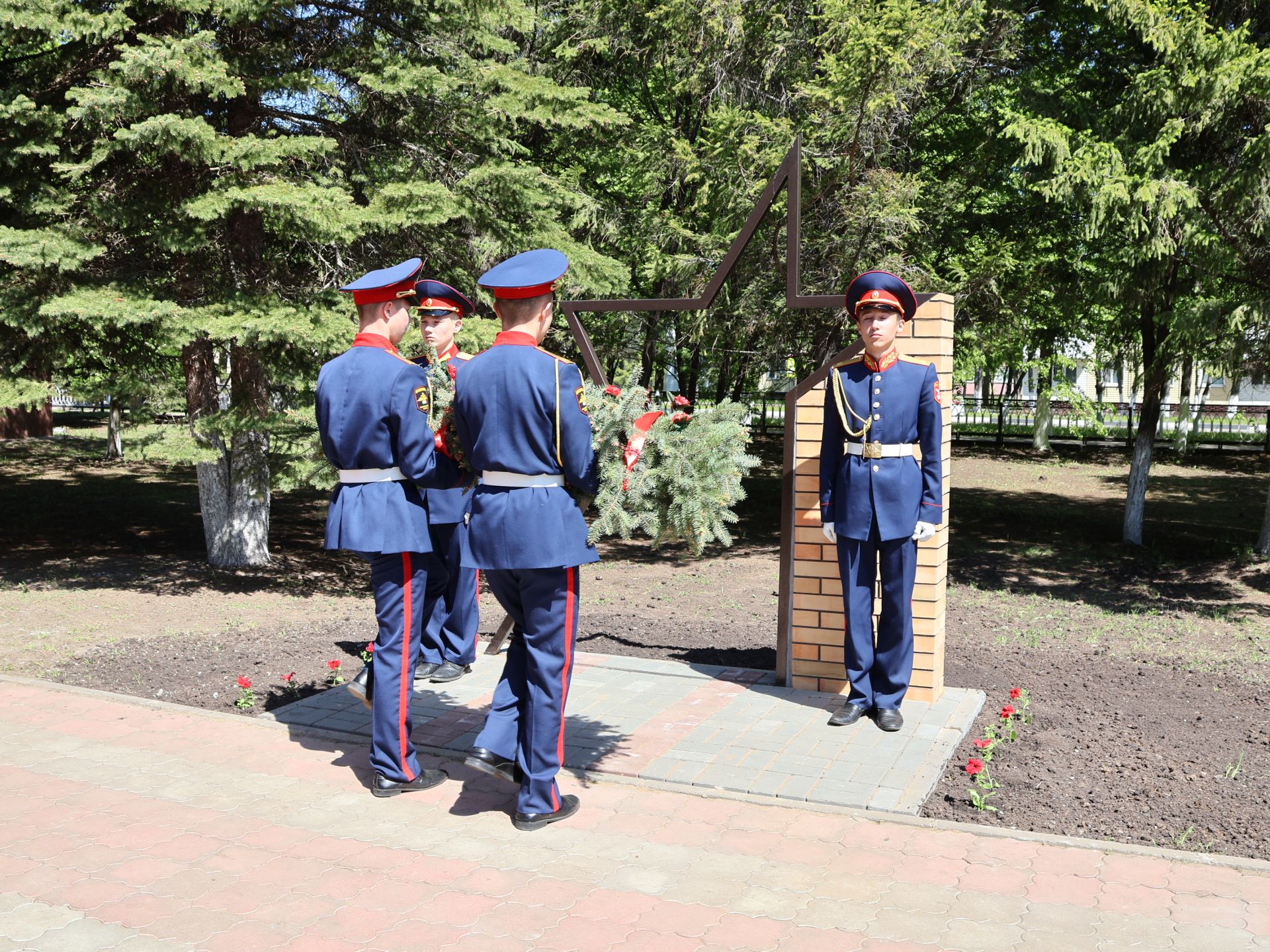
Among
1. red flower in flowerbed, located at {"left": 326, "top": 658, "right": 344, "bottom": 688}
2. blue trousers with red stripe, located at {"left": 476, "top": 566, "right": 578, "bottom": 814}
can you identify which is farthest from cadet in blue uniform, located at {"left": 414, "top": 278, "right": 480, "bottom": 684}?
blue trousers with red stripe, located at {"left": 476, "top": 566, "right": 578, "bottom": 814}

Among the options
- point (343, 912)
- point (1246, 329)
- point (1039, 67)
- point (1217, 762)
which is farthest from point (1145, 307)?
point (343, 912)

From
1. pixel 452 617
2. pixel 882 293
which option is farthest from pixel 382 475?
pixel 882 293

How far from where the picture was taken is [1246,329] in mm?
10172

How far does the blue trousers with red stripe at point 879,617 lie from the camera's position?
5.48m

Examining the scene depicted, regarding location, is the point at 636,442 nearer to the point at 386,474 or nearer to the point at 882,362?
the point at 386,474

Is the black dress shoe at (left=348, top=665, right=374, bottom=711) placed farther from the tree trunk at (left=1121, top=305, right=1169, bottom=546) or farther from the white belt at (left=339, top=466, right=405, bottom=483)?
the tree trunk at (left=1121, top=305, right=1169, bottom=546)

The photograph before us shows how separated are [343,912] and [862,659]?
2930 millimetres

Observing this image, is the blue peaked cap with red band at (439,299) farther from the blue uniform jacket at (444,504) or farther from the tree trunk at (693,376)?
the tree trunk at (693,376)

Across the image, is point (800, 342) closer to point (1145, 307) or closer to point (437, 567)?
point (1145, 307)

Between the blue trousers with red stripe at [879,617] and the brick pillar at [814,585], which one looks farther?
the brick pillar at [814,585]

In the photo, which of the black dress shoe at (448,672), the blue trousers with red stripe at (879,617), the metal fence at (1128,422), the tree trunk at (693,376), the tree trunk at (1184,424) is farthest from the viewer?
the metal fence at (1128,422)

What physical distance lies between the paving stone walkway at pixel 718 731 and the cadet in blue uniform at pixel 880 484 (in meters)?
0.26

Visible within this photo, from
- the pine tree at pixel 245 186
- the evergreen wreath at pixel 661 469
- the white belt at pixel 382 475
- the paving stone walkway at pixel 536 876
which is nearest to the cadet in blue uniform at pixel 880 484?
the evergreen wreath at pixel 661 469

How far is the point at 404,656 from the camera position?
4.81 meters
